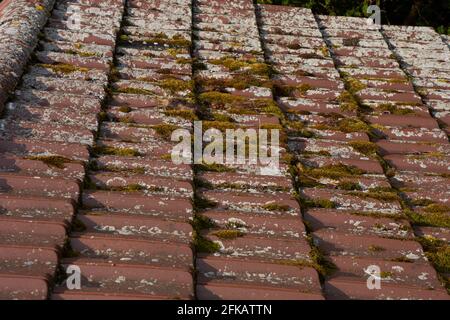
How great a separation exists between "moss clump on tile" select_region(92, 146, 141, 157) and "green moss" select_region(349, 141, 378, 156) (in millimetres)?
1055

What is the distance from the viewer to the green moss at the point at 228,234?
7.09ft

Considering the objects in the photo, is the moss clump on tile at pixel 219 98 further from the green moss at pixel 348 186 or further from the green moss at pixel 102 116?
the green moss at pixel 348 186

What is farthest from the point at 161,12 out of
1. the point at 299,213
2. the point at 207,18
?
the point at 299,213

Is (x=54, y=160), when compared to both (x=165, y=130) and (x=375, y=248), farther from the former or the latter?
(x=375, y=248)

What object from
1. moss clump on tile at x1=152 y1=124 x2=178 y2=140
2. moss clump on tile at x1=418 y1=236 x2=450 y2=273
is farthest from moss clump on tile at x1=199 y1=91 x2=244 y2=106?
moss clump on tile at x1=418 y1=236 x2=450 y2=273

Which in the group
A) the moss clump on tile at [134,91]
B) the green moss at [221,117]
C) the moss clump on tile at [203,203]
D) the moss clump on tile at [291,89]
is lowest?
the moss clump on tile at [291,89]

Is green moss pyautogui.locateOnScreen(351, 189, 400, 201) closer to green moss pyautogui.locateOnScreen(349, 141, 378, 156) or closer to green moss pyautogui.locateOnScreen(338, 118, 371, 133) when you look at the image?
green moss pyautogui.locateOnScreen(349, 141, 378, 156)

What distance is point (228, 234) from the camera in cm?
216

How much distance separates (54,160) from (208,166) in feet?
2.14

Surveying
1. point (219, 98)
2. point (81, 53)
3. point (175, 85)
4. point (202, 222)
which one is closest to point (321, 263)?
point (202, 222)

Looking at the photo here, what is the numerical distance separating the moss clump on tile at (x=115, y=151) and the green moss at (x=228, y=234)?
1.97ft

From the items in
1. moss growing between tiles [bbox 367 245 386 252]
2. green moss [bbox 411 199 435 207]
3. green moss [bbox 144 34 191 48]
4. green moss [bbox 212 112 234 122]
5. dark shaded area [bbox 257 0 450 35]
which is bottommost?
dark shaded area [bbox 257 0 450 35]

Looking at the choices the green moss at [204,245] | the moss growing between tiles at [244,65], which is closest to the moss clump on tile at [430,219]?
the green moss at [204,245]

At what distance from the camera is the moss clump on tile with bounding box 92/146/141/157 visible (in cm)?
252
